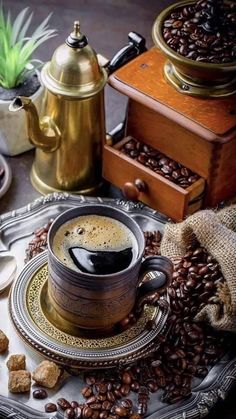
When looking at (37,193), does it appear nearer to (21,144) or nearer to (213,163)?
(21,144)

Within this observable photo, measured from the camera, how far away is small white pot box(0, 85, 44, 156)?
162 cm

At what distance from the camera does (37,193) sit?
1.62m

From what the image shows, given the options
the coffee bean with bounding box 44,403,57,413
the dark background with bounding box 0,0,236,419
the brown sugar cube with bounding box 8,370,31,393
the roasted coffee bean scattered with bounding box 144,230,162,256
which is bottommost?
the coffee bean with bounding box 44,403,57,413

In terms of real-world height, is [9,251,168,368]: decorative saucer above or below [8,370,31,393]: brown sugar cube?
above

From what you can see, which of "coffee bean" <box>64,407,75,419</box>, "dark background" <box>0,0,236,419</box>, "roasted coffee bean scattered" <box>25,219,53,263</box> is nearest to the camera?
"coffee bean" <box>64,407,75,419</box>

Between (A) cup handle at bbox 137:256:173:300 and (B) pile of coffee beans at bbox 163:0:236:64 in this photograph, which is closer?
(A) cup handle at bbox 137:256:173:300

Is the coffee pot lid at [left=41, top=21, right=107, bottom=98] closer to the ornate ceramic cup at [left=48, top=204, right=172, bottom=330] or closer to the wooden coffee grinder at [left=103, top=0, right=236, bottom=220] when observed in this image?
the wooden coffee grinder at [left=103, top=0, right=236, bottom=220]

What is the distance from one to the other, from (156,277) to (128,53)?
18.3 inches

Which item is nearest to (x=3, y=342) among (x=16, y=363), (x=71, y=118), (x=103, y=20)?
(x=16, y=363)

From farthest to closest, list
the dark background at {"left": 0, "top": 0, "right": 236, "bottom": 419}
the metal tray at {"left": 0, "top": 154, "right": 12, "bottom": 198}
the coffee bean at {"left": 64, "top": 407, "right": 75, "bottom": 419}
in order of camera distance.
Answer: the dark background at {"left": 0, "top": 0, "right": 236, "bottom": 419} → the metal tray at {"left": 0, "top": 154, "right": 12, "bottom": 198} → the coffee bean at {"left": 64, "top": 407, "right": 75, "bottom": 419}

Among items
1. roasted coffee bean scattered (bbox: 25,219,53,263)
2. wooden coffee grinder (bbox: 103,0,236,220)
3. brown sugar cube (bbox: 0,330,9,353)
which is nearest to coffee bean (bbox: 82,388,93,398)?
brown sugar cube (bbox: 0,330,9,353)

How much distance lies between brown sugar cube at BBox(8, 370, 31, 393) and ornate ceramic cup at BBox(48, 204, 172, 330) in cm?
11

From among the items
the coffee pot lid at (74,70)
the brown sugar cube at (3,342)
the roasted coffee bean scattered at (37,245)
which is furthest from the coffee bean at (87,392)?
the coffee pot lid at (74,70)

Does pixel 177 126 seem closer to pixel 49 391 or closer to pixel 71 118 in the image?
pixel 71 118
